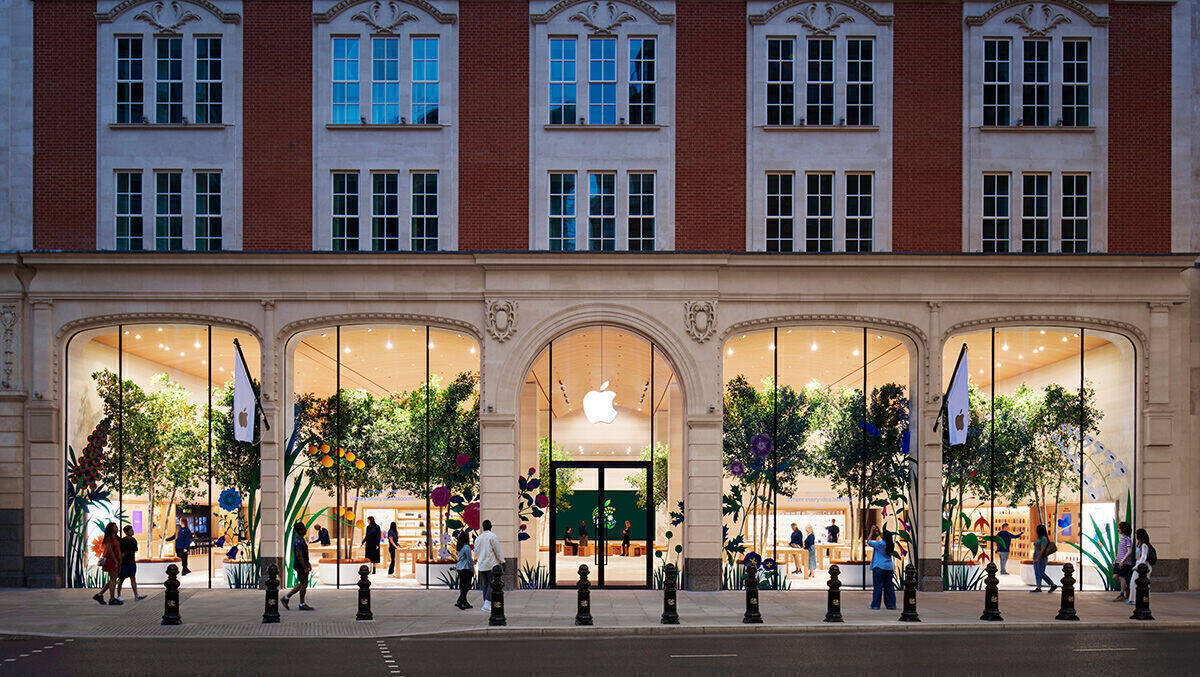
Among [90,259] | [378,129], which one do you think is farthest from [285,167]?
[90,259]

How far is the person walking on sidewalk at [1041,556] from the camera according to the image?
2505cm

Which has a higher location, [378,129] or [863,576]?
[378,129]

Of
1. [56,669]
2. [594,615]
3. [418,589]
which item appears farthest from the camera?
[418,589]

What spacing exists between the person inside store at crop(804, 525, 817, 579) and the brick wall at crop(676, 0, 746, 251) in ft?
21.6

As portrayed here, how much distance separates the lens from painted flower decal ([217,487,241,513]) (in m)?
26.0

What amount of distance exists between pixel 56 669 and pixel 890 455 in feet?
57.8

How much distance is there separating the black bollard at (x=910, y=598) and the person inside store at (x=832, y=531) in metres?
5.02

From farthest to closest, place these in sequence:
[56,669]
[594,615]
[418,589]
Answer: [418,589], [594,615], [56,669]

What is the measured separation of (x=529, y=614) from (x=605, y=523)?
487 cm

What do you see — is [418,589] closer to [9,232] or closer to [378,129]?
[378,129]

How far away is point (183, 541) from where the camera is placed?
1019 inches

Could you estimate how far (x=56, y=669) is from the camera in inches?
618

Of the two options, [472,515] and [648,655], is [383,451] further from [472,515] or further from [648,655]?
[648,655]

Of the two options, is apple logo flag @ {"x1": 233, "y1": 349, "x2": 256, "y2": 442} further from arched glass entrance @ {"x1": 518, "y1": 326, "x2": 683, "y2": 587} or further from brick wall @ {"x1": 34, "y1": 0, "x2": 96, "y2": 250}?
arched glass entrance @ {"x1": 518, "y1": 326, "x2": 683, "y2": 587}
